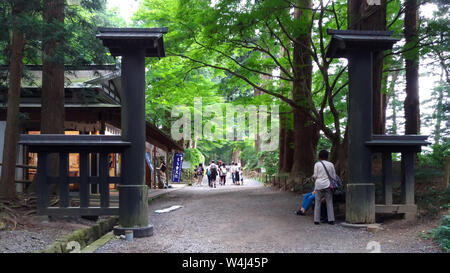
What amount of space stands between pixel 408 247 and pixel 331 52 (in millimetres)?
4366

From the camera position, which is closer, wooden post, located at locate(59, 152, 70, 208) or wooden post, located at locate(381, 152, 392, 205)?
wooden post, located at locate(59, 152, 70, 208)

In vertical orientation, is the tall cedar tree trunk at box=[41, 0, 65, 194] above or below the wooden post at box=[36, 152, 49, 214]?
above

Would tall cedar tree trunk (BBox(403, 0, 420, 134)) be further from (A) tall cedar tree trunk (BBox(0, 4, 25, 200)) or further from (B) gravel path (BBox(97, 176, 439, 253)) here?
(A) tall cedar tree trunk (BBox(0, 4, 25, 200))

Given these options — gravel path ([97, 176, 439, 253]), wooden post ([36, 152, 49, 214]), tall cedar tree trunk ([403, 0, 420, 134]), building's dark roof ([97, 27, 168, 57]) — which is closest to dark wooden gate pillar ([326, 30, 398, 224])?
gravel path ([97, 176, 439, 253])

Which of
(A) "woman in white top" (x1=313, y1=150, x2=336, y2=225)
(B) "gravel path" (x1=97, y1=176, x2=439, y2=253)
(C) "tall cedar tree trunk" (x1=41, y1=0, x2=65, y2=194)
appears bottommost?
(B) "gravel path" (x1=97, y1=176, x2=439, y2=253)

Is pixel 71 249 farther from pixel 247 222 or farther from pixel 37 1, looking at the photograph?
pixel 37 1

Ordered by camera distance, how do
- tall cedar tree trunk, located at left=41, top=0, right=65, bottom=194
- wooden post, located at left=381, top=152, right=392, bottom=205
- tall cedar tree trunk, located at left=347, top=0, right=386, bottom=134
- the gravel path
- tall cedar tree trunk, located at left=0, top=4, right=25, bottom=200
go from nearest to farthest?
the gravel path, wooden post, located at left=381, top=152, right=392, bottom=205, tall cedar tree trunk, located at left=0, top=4, right=25, bottom=200, tall cedar tree trunk, located at left=41, top=0, right=65, bottom=194, tall cedar tree trunk, located at left=347, top=0, right=386, bottom=134

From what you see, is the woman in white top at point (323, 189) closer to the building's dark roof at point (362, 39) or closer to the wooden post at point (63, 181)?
the building's dark roof at point (362, 39)

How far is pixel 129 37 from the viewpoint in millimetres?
6898

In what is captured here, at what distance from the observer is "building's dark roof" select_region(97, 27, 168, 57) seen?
6902 millimetres

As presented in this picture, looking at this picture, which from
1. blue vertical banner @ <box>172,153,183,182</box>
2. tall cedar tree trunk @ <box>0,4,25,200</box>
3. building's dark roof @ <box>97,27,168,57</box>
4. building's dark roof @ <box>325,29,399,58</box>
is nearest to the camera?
building's dark roof @ <box>97,27,168,57</box>

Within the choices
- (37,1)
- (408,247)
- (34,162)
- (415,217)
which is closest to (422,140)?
(415,217)

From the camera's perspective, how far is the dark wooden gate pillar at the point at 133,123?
6945mm

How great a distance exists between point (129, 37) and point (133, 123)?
4.99 ft
